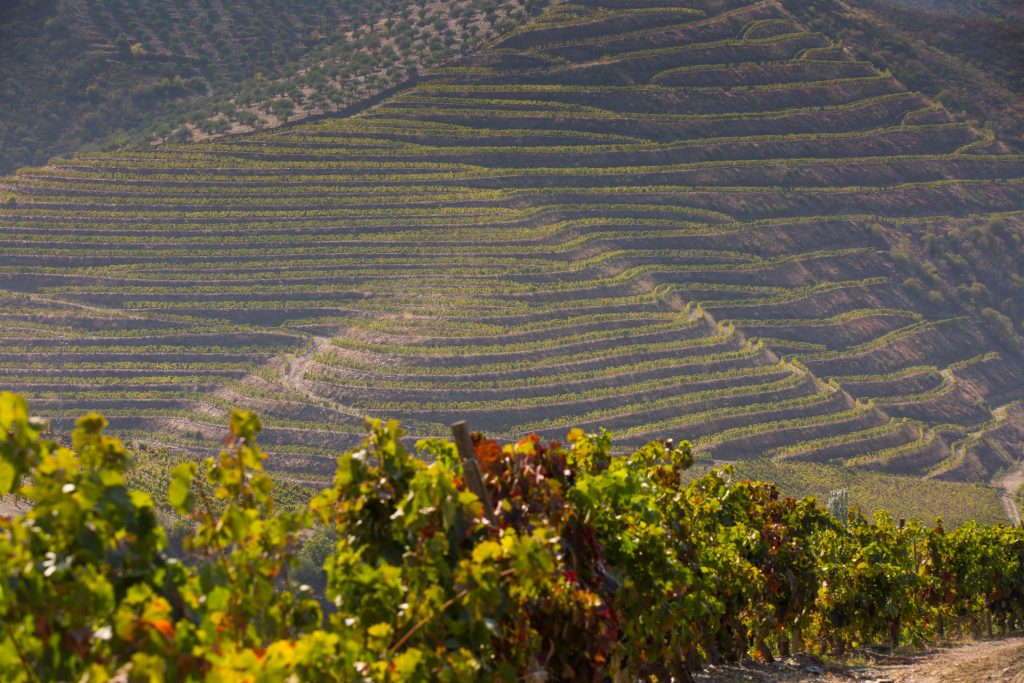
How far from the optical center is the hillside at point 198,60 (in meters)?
95.6

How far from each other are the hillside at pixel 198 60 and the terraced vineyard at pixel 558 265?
833cm

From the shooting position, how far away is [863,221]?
82.4 m

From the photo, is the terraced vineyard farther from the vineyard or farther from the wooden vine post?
the wooden vine post

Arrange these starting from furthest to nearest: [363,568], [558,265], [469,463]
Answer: [558,265]
[469,463]
[363,568]

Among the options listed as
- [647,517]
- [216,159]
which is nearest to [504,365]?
[216,159]

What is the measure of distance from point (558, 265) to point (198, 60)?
63.5m

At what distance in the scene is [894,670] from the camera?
55.2ft

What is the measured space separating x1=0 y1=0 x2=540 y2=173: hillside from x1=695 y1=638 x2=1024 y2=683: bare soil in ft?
246

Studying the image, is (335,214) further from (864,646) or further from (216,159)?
(864,646)

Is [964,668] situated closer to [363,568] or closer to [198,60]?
[363,568]

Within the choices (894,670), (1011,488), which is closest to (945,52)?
(1011,488)

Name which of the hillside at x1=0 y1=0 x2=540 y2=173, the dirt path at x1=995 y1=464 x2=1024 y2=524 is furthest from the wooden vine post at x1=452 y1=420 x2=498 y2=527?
the hillside at x1=0 y1=0 x2=540 y2=173

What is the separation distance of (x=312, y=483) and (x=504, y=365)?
41.2 feet

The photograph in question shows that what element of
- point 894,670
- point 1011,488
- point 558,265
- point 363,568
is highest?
point 363,568
